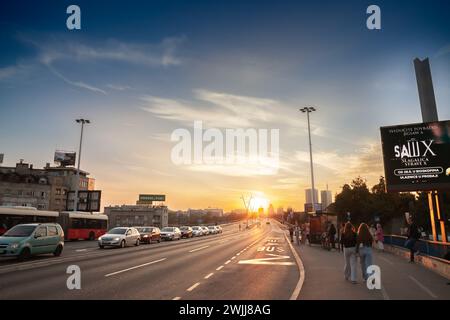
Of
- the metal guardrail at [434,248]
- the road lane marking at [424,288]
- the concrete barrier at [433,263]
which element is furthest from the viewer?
the metal guardrail at [434,248]

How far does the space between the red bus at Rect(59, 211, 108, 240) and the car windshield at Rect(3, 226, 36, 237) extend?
14.8 m

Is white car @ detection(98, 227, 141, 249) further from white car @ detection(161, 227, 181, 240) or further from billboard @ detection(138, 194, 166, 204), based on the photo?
billboard @ detection(138, 194, 166, 204)

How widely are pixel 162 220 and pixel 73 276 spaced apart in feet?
346

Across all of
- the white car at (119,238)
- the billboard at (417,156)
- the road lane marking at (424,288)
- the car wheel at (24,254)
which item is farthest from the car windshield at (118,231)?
the road lane marking at (424,288)

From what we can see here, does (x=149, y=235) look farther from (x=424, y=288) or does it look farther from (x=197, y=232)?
(x=424, y=288)

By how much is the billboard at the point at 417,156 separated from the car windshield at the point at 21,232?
726 inches

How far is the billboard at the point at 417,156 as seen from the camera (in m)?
16.0

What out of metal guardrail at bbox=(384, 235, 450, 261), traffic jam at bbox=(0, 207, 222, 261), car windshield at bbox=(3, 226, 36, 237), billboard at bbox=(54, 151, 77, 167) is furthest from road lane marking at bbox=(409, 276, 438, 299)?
billboard at bbox=(54, 151, 77, 167)

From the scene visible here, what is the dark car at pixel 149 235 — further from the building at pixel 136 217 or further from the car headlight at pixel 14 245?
the building at pixel 136 217

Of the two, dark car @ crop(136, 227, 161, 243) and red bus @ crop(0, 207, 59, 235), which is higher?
red bus @ crop(0, 207, 59, 235)

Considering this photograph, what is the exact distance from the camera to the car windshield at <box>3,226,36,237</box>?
15.6 meters

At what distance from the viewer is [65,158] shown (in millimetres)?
98750

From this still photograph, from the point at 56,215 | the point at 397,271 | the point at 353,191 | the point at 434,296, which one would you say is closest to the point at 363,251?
the point at 434,296

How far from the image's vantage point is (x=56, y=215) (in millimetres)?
29422
